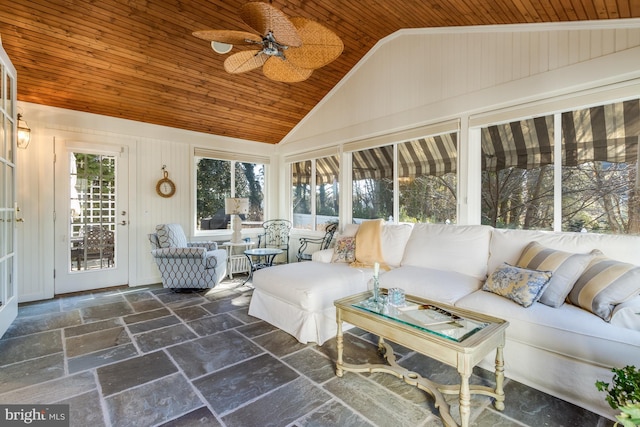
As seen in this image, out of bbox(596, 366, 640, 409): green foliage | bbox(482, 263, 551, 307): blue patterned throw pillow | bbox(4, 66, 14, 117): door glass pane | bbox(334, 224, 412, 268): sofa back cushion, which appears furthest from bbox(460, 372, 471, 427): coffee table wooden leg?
bbox(4, 66, 14, 117): door glass pane

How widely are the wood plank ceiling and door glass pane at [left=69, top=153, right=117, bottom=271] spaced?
0.75m

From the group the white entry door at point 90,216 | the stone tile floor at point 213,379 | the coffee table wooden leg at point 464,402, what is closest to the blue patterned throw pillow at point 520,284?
the stone tile floor at point 213,379

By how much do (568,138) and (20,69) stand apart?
5.57 m

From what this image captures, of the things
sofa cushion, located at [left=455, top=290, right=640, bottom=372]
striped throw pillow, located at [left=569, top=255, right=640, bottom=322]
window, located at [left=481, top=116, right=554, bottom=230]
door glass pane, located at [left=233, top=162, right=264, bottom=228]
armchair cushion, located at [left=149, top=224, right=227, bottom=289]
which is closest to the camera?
sofa cushion, located at [left=455, top=290, right=640, bottom=372]

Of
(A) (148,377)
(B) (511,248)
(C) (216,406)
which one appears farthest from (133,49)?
(B) (511,248)

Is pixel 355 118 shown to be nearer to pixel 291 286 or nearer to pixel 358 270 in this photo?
pixel 358 270

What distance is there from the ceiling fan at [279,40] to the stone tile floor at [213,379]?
91.0 inches

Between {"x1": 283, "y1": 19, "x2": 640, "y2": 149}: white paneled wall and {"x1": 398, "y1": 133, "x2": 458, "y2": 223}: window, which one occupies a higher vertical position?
{"x1": 283, "y1": 19, "x2": 640, "y2": 149}: white paneled wall

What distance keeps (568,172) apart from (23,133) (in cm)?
569

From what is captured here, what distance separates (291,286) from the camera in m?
2.74

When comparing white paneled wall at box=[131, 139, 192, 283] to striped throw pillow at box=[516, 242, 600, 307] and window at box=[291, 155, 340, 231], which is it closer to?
window at box=[291, 155, 340, 231]

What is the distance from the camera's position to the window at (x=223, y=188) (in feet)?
17.1

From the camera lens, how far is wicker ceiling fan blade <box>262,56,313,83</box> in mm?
2514

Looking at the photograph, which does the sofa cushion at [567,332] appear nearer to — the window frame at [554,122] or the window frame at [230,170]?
the window frame at [554,122]
